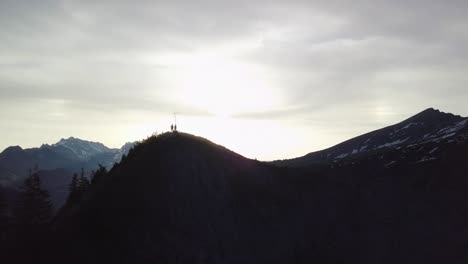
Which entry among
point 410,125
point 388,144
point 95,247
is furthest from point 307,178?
point 410,125

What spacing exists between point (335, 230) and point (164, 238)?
27324 millimetres

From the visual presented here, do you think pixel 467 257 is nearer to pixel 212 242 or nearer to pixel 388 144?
pixel 212 242

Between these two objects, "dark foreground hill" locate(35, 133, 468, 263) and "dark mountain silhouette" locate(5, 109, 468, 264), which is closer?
"dark mountain silhouette" locate(5, 109, 468, 264)

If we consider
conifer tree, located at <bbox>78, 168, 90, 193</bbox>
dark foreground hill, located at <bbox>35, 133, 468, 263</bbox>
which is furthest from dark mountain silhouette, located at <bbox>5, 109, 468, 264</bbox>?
conifer tree, located at <bbox>78, 168, 90, 193</bbox>

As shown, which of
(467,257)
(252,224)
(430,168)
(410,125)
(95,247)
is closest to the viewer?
(95,247)

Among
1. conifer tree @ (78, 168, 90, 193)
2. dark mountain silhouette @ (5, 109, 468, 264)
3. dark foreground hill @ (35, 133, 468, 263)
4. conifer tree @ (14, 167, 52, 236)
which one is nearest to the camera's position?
dark mountain silhouette @ (5, 109, 468, 264)

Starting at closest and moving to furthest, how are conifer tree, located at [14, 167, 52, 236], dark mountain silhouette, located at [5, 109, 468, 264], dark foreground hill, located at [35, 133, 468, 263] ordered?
dark mountain silhouette, located at [5, 109, 468, 264] < dark foreground hill, located at [35, 133, 468, 263] < conifer tree, located at [14, 167, 52, 236]

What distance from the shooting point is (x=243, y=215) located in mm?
61938

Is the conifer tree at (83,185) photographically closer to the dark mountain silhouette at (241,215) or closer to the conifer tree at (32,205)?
the dark mountain silhouette at (241,215)

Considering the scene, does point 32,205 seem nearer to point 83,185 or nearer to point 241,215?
point 83,185

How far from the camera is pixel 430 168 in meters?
90.2

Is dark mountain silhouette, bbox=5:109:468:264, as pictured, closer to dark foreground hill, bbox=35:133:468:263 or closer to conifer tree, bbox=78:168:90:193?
dark foreground hill, bbox=35:133:468:263

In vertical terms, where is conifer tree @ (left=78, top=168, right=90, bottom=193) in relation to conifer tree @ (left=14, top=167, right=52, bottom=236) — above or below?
above

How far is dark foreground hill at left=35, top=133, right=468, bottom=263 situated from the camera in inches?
2010
